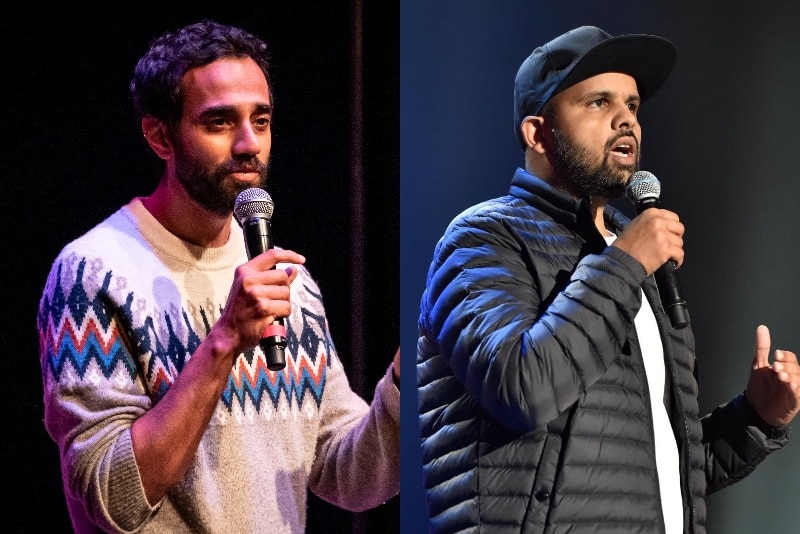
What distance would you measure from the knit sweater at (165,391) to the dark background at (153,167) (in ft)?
0.40

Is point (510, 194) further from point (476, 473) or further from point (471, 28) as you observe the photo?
point (476, 473)

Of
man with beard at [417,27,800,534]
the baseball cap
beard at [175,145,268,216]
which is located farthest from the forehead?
the baseball cap

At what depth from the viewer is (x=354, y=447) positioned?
2.02 metres

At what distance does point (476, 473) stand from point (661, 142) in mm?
1050

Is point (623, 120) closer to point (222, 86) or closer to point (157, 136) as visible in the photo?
point (222, 86)

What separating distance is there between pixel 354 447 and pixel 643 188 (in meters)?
0.78

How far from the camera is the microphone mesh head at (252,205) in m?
1.76

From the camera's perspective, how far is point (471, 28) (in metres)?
2.28

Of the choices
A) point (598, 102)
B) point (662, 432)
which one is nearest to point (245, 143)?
point (598, 102)

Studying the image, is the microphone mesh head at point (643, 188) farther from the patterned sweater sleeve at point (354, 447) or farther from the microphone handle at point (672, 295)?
the patterned sweater sleeve at point (354, 447)

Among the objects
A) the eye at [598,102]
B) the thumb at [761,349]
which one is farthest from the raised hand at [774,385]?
the eye at [598,102]

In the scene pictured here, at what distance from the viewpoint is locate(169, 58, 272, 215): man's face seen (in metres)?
1.88

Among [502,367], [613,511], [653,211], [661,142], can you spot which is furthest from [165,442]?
[661,142]

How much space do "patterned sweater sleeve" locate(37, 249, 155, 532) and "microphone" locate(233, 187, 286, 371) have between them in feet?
0.84
